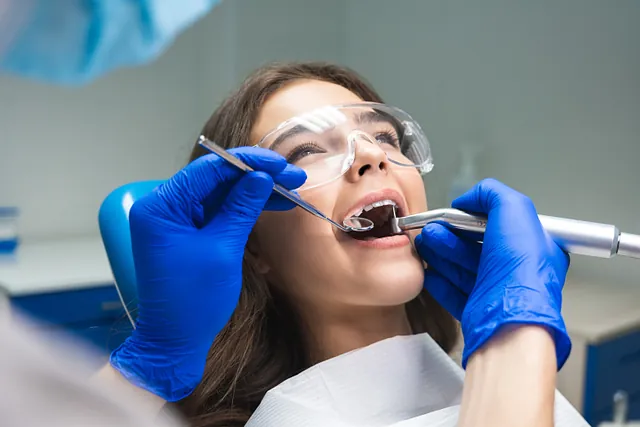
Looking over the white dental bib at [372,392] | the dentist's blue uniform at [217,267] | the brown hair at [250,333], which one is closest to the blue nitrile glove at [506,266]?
the dentist's blue uniform at [217,267]

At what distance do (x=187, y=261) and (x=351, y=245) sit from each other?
33 centimetres

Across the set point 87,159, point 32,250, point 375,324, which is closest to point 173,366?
point 375,324

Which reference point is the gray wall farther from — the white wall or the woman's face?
the woman's face

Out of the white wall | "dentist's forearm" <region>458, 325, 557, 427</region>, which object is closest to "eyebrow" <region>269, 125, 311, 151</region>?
"dentist's forearm" <region>458, 325, 557, 427</region>

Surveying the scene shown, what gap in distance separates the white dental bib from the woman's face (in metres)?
0.11

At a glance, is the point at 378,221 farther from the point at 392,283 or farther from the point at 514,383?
the point at 514,383

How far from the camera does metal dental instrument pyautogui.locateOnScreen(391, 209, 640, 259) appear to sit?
875mm

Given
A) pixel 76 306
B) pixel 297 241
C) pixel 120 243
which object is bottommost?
pixel 76 306

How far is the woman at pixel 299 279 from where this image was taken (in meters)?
0.87

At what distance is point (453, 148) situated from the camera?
9.23ft

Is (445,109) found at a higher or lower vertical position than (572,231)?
lower

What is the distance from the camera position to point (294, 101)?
1.23 m

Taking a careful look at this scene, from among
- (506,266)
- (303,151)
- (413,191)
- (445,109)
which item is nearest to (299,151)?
(303,151)

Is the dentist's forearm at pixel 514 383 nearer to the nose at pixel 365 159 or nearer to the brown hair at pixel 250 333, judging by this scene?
the nose at pixel 365 159
